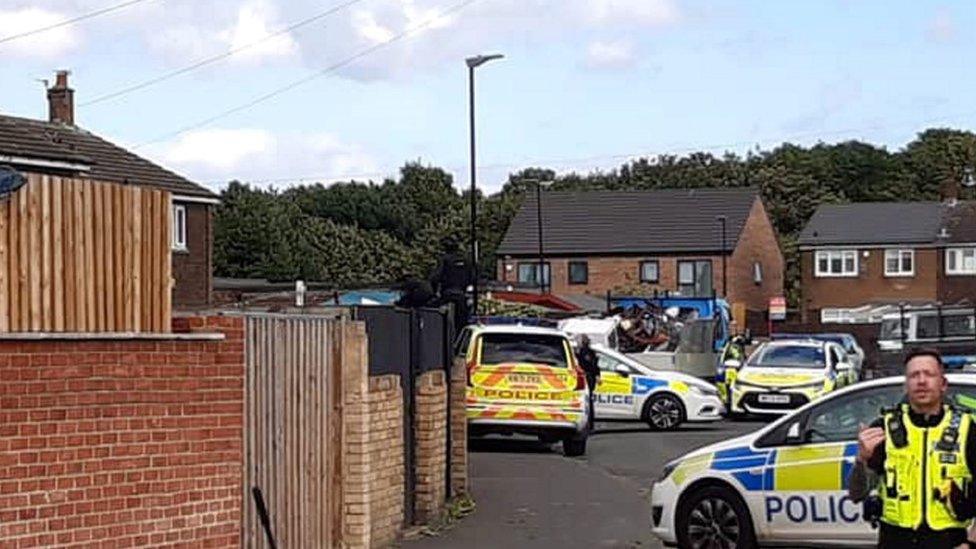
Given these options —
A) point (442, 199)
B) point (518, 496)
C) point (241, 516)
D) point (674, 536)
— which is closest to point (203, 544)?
point (241, 516)

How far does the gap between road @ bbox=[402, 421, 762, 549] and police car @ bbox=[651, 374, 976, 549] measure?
973mm

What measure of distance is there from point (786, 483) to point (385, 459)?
3168mm

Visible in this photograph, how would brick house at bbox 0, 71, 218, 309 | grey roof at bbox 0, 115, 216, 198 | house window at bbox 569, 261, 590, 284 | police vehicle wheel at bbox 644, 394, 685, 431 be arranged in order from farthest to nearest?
house window at bbox 569, 261, 590, 284, brick house at bbox 0, 71, 218, 309, police vehicle wheel at bbox 644, 394, 685, 431, grey roof at bbox 0, 115, 216, 198

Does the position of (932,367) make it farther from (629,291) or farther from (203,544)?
(629,291)

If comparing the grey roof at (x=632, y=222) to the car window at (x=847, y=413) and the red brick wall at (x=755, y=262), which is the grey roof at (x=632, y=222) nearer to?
the red brick wall at (x=755, y=262)

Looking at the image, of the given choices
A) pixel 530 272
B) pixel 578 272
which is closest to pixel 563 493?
pixel 530 272

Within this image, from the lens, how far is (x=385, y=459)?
14.0 meters

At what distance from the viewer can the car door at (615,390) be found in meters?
31.6

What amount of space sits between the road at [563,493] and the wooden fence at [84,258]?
14.9 ft

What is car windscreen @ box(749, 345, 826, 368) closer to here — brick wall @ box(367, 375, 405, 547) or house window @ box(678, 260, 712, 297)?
brick wall @ box(367, 375, 405, 547)

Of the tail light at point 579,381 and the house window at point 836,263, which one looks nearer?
the tail light at point 579,381

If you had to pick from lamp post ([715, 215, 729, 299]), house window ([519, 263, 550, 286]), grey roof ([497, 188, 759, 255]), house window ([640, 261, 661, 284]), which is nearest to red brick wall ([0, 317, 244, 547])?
lamp post ([715, 215, 729, 299])

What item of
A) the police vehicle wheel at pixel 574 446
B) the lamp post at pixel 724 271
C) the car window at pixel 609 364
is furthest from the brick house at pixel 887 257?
the police vehicle wheel at pixel 574 446

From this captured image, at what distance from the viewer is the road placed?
15312mm
